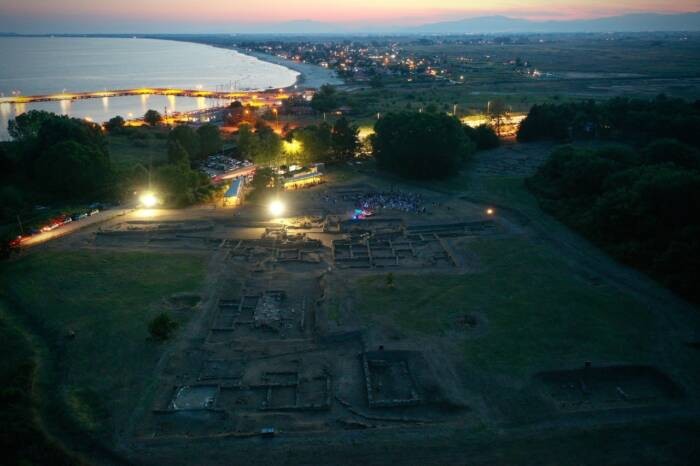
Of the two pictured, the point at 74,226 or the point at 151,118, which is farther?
the point at 151,118

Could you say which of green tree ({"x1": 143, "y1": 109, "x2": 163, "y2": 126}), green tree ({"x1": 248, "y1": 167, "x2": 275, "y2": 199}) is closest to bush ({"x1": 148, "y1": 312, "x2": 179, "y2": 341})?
green tree ({"x1": 248, "y1": 167, "x2": 275, "y2": 199})

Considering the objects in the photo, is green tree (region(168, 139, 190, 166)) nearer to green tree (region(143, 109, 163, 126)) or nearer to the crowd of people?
the crowd of people

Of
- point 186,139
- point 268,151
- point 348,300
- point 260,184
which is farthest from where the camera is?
point 186,139

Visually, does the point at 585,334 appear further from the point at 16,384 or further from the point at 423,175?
the point at 423,175

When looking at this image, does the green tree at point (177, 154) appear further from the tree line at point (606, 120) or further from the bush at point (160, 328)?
the tree line at point (606, 120)

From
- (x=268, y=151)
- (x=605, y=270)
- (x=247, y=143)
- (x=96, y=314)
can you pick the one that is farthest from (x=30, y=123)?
(x=605, y=270)

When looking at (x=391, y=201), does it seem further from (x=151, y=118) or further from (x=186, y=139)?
(x=151, y=118)

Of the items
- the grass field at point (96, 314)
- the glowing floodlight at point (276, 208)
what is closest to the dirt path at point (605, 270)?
the glowing floodlight at point (276, 208)

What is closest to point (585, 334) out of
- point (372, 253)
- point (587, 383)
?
point (587, 383)
